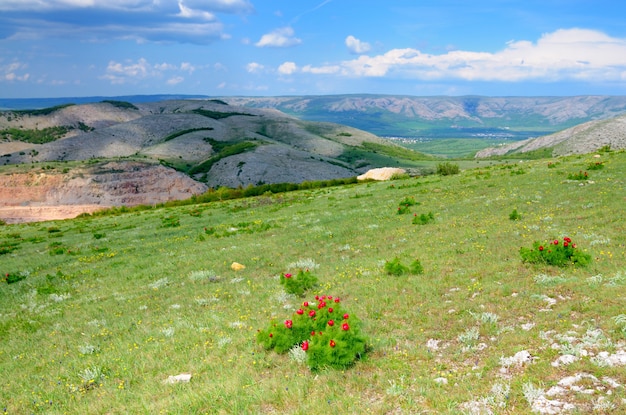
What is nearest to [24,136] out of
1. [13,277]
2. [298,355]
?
[13,277]

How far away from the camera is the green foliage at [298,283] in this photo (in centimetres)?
1462

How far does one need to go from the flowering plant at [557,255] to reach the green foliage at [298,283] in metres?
7.61

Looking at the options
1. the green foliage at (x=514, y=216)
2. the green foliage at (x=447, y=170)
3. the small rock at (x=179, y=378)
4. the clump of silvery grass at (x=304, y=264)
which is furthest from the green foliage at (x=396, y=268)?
the green foliage at (x=447, y=170)

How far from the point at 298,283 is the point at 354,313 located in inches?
134

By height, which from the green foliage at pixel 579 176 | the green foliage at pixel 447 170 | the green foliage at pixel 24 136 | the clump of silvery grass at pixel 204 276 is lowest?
the clump of silvery grass at pixel 204 276

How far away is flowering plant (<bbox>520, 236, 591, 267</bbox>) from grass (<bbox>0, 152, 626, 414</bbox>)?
372 mm

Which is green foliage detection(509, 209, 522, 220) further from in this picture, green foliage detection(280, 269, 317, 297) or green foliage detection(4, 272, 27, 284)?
green foliage detection(4, 272, 27, 284)

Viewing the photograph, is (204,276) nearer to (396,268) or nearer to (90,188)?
(396,268)

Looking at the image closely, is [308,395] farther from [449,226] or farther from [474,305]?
[449,226]

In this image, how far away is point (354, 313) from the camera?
11781 millimetres

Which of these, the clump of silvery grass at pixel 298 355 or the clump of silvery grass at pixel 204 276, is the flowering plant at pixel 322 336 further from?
the clump of silvery grass at pixel 204 276

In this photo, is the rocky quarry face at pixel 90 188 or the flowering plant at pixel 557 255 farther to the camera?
the rocky quarry face at pixel 90 188

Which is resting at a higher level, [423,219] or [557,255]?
[557,255]

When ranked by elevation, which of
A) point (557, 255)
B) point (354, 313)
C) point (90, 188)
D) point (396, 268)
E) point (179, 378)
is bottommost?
point (90, 188)
